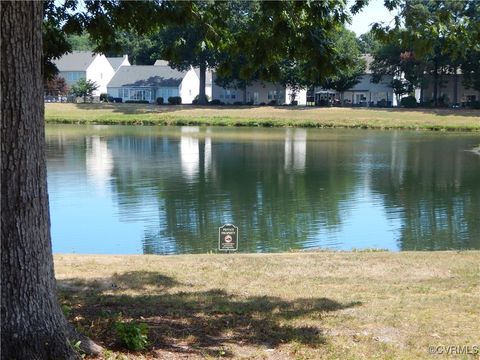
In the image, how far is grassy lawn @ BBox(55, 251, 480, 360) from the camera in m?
5.91

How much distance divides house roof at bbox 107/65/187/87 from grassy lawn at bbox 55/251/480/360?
82.0 meters

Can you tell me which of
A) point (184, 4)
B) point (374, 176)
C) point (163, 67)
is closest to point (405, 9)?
point (184, 4)

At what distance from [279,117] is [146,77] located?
30.8 meters

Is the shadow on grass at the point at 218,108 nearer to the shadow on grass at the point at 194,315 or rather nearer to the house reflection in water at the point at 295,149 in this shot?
the house reflection in water at the point at 295,149

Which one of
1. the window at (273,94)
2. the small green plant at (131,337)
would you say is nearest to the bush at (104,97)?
the window at (273,94)

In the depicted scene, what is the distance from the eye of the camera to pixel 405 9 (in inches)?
360

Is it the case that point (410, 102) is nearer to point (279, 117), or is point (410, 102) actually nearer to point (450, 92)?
point (450, 92)

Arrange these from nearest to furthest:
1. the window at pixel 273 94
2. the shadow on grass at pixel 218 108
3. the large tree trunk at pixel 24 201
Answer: the large tree trunk at pixel 24 201 < the shadow on grass at pixel 218 108 < the window at pixel 273 94

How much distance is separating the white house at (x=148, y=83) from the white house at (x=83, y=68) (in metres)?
2.68

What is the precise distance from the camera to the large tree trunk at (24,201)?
4.76 meters

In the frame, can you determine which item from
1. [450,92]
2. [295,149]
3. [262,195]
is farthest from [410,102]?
[262,195]

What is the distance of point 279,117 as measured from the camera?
222 feet

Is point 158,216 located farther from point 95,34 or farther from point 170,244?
point 95,34

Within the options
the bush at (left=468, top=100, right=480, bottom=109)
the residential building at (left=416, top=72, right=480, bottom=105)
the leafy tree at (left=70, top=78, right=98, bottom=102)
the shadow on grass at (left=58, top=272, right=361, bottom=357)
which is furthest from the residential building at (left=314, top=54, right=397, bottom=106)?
the shadow on grass at (left=58, top=272, right=361, bottom=357)
